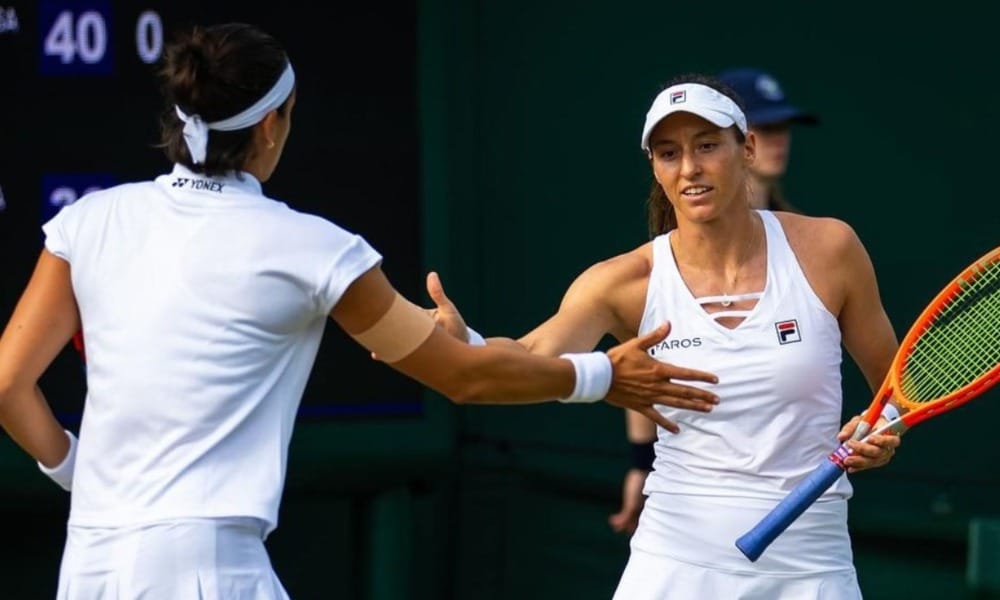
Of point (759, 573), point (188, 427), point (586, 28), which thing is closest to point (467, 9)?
point (586, 28)

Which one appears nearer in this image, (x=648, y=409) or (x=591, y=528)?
(x=648, y=409)

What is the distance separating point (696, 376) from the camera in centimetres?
336

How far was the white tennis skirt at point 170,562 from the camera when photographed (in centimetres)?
292

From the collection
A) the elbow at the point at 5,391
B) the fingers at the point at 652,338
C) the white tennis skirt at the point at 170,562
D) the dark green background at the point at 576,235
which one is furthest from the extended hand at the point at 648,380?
the dark green background at the point at 576,235

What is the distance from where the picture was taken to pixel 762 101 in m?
4.87

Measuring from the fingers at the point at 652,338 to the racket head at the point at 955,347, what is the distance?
469 mm

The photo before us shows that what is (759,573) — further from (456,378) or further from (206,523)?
(206,523)

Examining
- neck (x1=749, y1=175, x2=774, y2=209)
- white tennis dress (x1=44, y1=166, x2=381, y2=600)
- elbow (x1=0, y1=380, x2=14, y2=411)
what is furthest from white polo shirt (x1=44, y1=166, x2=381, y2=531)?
neck (x1=749, y1=175, x2=774, y2=209)

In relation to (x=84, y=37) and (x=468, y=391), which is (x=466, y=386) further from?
(x=84, y=37)

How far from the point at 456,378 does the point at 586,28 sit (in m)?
2.95

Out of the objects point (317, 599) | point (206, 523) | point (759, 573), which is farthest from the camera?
point (317, 599)

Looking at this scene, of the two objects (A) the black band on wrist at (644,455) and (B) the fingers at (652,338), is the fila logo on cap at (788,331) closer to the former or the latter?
(B) the fingers at (652,338)

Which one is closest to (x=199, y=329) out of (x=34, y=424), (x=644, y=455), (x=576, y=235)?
(x=34, y=424)

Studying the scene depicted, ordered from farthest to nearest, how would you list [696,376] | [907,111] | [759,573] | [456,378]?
[907,111] < [759,573] < [696,376] < [456,378]
